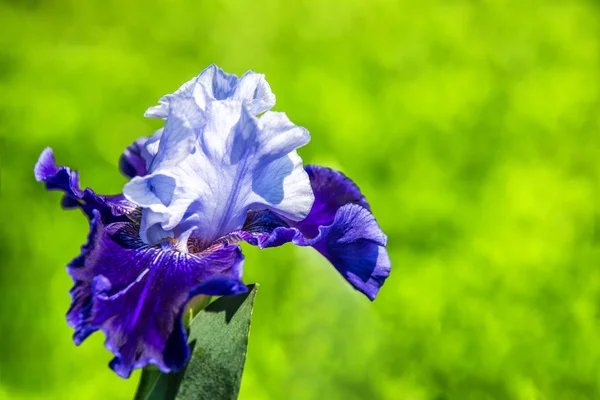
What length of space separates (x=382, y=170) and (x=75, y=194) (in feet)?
2.97

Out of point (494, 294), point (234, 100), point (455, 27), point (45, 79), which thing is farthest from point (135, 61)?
point (234, 100)

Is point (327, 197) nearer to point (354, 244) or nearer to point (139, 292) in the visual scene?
point (354, 244)

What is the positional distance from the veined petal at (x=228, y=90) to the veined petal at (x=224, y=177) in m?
0.02

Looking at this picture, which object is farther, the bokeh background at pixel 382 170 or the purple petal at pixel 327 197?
the bokeh background at pixel 382 170

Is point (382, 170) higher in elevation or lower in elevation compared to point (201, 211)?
higher

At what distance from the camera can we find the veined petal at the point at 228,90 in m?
0.49

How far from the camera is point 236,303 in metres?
0.45

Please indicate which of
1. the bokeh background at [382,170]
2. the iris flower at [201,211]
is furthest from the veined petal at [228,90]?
the bokeh background at [382,170]

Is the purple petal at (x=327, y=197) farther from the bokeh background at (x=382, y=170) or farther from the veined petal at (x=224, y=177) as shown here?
the bokeh background at (x=382, y=170)

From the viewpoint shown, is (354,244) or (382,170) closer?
(354,244)

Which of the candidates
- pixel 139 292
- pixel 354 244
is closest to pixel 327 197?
pixel 354 244

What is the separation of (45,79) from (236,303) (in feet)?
3.65

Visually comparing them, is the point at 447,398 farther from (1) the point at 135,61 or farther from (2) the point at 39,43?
(2) the point at 39,43

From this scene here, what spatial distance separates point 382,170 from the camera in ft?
4.35
